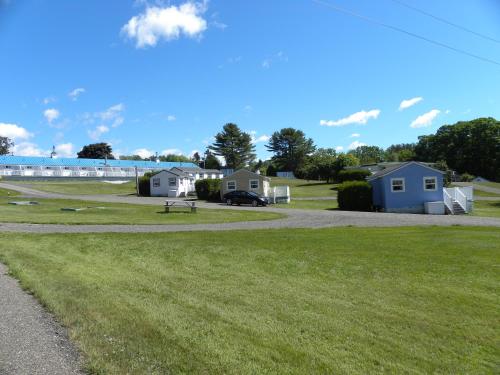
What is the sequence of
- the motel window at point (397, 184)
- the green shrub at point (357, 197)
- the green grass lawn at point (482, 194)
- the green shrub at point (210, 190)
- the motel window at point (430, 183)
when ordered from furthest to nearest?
the green grass lawn at point (482, 194), the green shrub at point (210, 190), the green shrub at point (357, 197), the motel window at point (397, 184), the motel window at point (430, 183)

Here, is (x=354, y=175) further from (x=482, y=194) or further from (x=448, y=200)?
(x=448, y=200)

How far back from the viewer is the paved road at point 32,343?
446 centimetres

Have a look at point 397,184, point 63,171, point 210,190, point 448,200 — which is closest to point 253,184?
point 210,190

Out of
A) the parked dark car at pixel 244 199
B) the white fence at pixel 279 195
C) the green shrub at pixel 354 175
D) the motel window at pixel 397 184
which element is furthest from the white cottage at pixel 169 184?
the motel window at pixel 397 184

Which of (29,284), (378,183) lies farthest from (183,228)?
(378,183)

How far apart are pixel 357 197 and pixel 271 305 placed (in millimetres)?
31821

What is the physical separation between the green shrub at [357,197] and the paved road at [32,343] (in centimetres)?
3318

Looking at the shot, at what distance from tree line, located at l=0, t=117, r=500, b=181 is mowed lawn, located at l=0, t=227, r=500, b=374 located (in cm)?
6883

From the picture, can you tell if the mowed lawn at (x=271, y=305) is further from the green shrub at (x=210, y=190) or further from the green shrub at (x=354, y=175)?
the green shrub at (x=354, y=175)

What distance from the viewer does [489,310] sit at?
7309 mm

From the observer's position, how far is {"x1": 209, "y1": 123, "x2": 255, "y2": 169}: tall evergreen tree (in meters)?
124

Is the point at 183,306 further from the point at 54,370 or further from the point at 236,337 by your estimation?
the point at 54,370

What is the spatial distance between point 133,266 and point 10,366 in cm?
616

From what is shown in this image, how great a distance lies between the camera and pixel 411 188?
3659 centimetres
